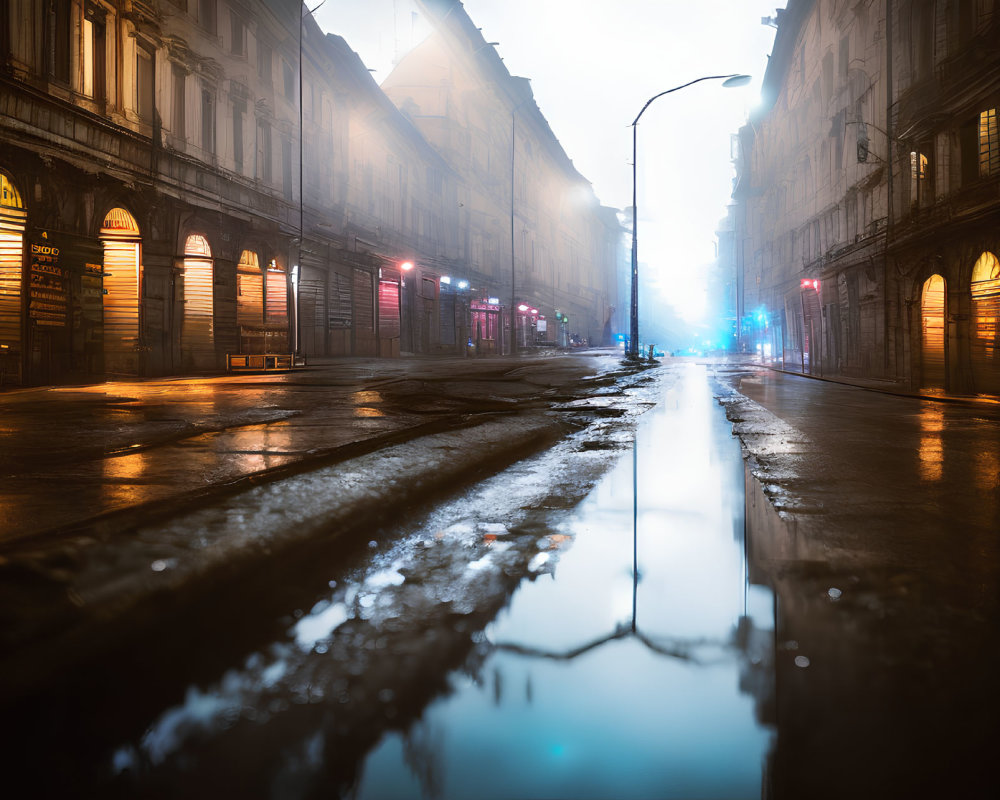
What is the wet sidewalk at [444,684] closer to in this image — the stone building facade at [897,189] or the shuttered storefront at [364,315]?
the stone building facade at [897,189]

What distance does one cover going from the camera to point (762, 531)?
3410 mm

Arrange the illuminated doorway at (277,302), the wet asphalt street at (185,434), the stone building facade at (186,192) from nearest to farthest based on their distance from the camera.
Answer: the wet asphalt street at (185,434) < the stone building facade at (186,192) < the illuminated doorway at (277,302)

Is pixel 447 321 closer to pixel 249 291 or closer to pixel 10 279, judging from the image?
pixel 249 291

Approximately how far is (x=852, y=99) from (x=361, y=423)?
2854 centimetres

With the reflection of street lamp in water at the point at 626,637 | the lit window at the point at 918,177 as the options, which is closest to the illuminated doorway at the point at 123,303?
the reflection of street lamp in water at the point at 626,637

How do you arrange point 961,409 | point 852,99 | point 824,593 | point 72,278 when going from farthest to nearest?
1. point 852,99
2. point 72,278
3. point 961,409
4. point 824,593

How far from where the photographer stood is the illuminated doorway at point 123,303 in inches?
725

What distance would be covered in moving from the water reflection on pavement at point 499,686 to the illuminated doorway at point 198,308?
1956cm

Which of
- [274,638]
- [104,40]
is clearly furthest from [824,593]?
[104,40]

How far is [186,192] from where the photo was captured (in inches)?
807

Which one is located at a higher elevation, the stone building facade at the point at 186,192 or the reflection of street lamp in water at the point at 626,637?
the stone building facade at the point at 186,192

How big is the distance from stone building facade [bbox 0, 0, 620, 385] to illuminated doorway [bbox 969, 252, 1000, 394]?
1997cm

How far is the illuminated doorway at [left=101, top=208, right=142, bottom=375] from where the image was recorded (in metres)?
18.4

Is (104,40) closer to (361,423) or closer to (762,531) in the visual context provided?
(361,423)
